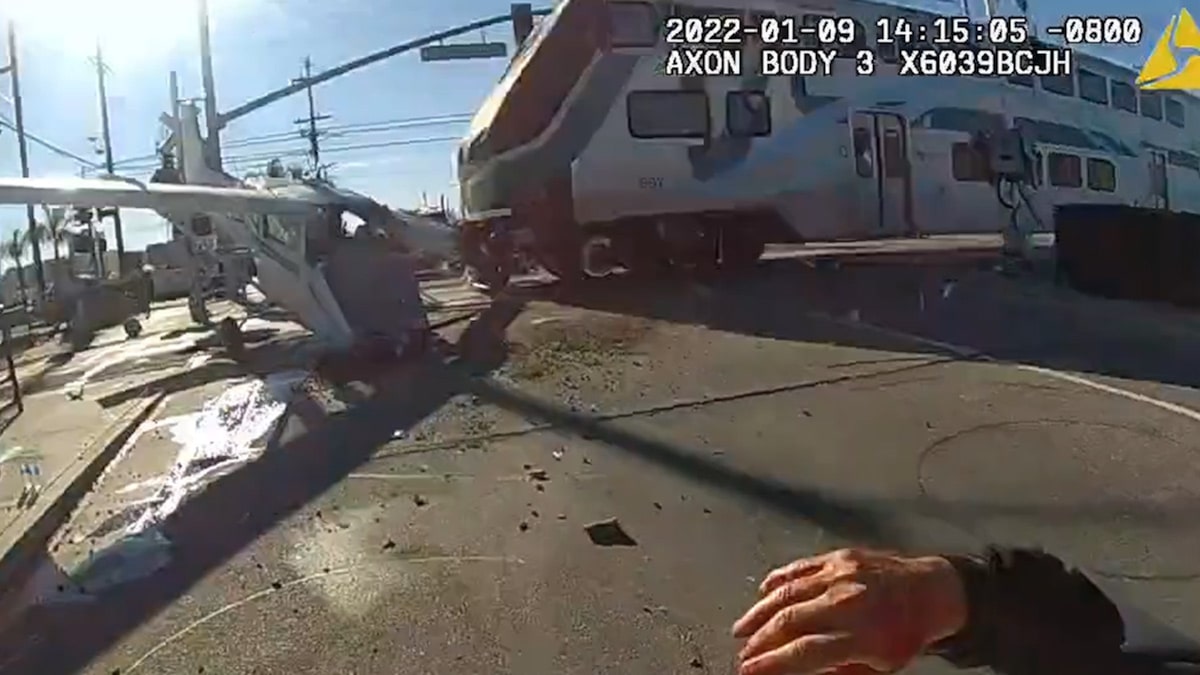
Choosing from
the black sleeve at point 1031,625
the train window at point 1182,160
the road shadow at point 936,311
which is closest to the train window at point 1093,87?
the train window at point 1182,160

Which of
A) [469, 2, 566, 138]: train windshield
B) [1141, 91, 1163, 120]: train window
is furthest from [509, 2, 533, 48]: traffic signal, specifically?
[1141, 91, 1163, 120]: train window

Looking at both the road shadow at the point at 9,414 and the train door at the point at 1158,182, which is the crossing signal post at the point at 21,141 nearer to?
the road shadow at the point at 9,414

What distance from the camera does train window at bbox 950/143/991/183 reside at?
17422mm

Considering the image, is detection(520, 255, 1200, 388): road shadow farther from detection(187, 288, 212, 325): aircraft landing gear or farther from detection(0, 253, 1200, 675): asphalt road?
detection(187, 288, 212, 325): aircraft landing gear

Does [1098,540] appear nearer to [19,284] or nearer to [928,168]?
[928,168]

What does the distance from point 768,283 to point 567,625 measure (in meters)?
11.7

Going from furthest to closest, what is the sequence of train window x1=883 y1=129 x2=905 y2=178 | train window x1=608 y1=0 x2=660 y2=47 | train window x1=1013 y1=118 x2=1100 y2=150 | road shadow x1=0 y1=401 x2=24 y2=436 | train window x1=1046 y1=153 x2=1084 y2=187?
train window x1=1046 y1=153 x2=1084 y2=187 < train window x1=1013 y1=118 x2=1100 y2=150 < train window x1=883 y1=129 x2=905 y2=178 < train window x1=608 y1=0 x2=660 y2=47 < road shadow x1=0 y1=401 x2=24 y2=436

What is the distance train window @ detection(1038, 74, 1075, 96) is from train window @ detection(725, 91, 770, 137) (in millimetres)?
6800

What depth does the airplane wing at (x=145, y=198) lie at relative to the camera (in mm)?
6434

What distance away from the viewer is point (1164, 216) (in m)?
12.5

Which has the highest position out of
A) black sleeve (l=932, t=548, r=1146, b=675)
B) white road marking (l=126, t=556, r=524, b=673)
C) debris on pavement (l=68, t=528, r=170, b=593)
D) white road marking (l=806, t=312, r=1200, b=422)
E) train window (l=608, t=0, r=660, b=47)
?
train window (l=608, t=0, r=660, b=47)

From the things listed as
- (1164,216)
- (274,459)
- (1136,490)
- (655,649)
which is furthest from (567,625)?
(1164,216)

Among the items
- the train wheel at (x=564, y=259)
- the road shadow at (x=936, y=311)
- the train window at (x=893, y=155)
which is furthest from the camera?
the train window at (x=893, y=155)

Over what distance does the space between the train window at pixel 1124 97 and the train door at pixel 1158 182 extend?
1.26 m
